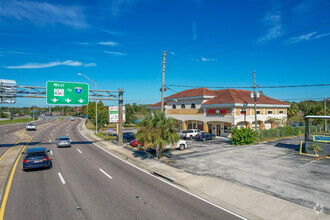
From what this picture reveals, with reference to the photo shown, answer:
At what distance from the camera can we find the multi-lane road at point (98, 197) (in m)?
8.54

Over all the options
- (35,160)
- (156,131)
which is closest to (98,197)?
(35,160)

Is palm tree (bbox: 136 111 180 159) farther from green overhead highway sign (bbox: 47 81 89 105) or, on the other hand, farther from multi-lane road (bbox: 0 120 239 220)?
green overhead highway sign (bbox: 47 81 89 105)

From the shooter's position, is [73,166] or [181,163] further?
[181,163]

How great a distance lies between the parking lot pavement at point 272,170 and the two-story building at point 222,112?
11387 mm

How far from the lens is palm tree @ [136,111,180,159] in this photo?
58.8 feet

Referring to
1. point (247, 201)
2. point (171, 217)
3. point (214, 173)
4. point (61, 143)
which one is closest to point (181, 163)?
point (214, 173)

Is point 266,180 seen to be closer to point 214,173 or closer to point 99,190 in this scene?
point 214,173

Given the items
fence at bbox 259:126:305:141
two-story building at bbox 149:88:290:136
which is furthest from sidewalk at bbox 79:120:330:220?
fence at bbox 259:126:305:141

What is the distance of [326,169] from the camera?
15.4 meters

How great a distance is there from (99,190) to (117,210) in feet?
9.52

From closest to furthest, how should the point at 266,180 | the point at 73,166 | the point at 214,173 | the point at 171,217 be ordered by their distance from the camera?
the point at 171,217, the point at 266,180, the point at 214,173, the point at 73,166

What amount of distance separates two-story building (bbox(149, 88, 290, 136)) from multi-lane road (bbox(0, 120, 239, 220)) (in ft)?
64.8

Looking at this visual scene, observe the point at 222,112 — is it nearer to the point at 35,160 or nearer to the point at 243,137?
the point at 243,137

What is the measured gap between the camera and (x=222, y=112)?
33.8 m
